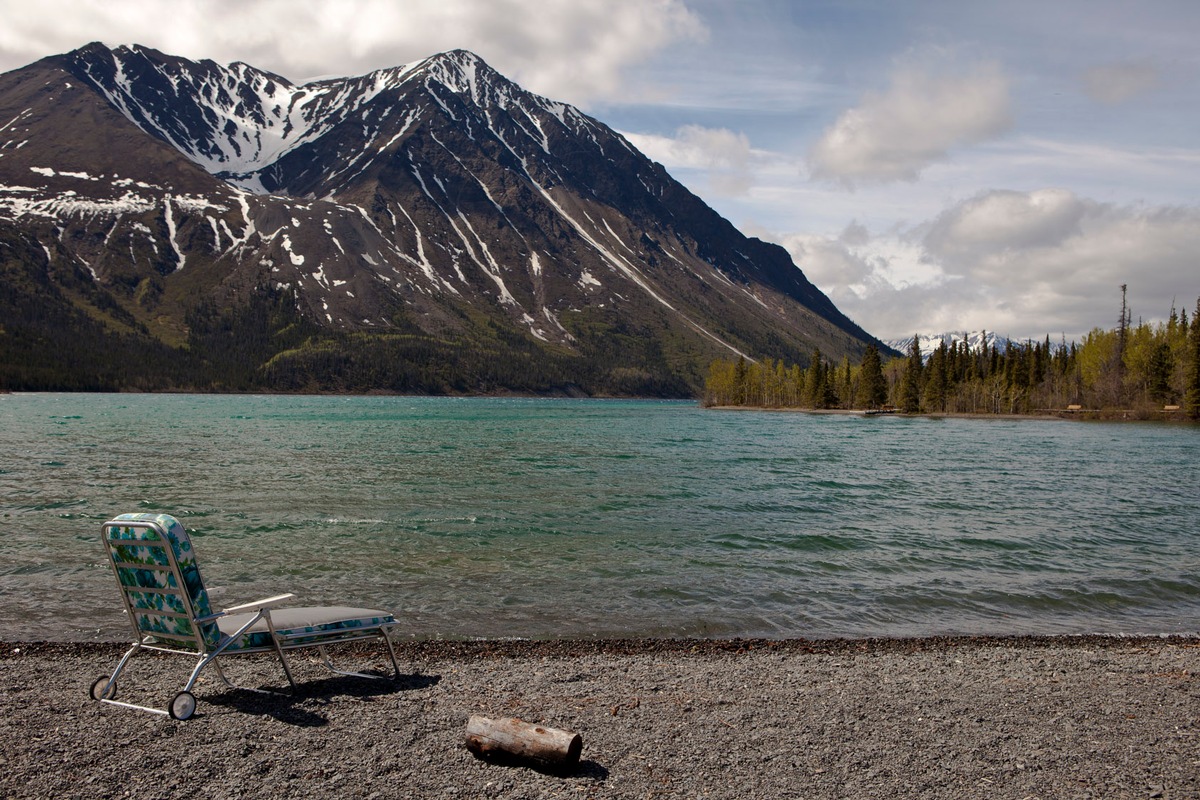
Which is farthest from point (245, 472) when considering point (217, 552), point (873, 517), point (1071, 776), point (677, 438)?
point (677, 438)

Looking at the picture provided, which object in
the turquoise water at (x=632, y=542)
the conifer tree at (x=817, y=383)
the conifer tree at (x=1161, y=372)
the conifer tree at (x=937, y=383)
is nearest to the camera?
the turquoise water at (x=632, y=542)

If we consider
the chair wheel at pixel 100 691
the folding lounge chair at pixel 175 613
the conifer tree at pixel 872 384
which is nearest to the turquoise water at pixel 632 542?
the chair wheel at pixel 100 691

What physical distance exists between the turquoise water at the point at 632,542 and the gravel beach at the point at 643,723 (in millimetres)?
2569

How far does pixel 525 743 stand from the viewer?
8.26m

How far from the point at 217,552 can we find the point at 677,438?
6501cm

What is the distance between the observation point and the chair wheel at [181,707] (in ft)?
31.1

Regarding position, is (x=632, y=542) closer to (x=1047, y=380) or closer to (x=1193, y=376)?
(x=1193, y=376)

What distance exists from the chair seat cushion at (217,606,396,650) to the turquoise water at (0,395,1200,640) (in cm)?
342

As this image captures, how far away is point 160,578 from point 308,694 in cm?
256

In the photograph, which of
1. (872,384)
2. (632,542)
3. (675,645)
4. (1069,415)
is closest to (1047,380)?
(1069,415)

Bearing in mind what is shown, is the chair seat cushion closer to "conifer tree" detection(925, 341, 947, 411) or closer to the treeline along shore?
the treeline along shore

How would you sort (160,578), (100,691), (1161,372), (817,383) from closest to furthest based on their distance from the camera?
(160,578), (100,691), (1161,372), (817,383)

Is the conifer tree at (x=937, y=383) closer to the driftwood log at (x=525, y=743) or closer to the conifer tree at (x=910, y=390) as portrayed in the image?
the conifer tree at (x=910, y=390)

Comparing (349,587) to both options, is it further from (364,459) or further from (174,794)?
(364,459)
